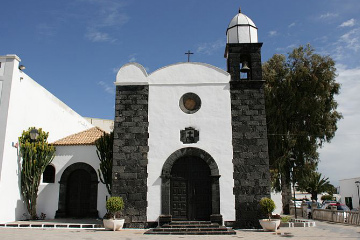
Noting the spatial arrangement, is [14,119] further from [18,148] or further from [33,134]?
[18,148]

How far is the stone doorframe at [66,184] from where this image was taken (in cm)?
1477

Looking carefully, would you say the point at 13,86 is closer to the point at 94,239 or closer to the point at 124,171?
the point at 124,171

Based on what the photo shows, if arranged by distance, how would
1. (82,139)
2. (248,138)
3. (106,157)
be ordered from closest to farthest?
(248,138) → (106,157) → (82,139)

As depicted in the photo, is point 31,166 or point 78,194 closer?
point 31,166

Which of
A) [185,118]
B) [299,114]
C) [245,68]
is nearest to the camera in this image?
[185,118]

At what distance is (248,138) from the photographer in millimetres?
12938

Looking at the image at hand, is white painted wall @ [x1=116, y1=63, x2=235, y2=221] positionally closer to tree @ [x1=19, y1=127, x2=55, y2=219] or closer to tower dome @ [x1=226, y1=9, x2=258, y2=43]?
tower dome @ [x1=226, y1=9, x2=258, y2=43]

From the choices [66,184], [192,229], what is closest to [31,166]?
[66,184]

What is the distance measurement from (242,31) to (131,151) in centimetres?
721

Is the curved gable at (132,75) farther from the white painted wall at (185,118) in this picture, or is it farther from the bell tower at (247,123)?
the bell tower at (247,123)

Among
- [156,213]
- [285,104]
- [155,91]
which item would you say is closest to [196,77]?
[155,91]

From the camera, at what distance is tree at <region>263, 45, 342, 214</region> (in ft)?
66.2

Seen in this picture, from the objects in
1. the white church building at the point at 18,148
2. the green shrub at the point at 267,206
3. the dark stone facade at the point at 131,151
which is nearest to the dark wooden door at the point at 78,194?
the white church building at the point at 18,148

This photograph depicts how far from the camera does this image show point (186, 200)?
41.3 ft
